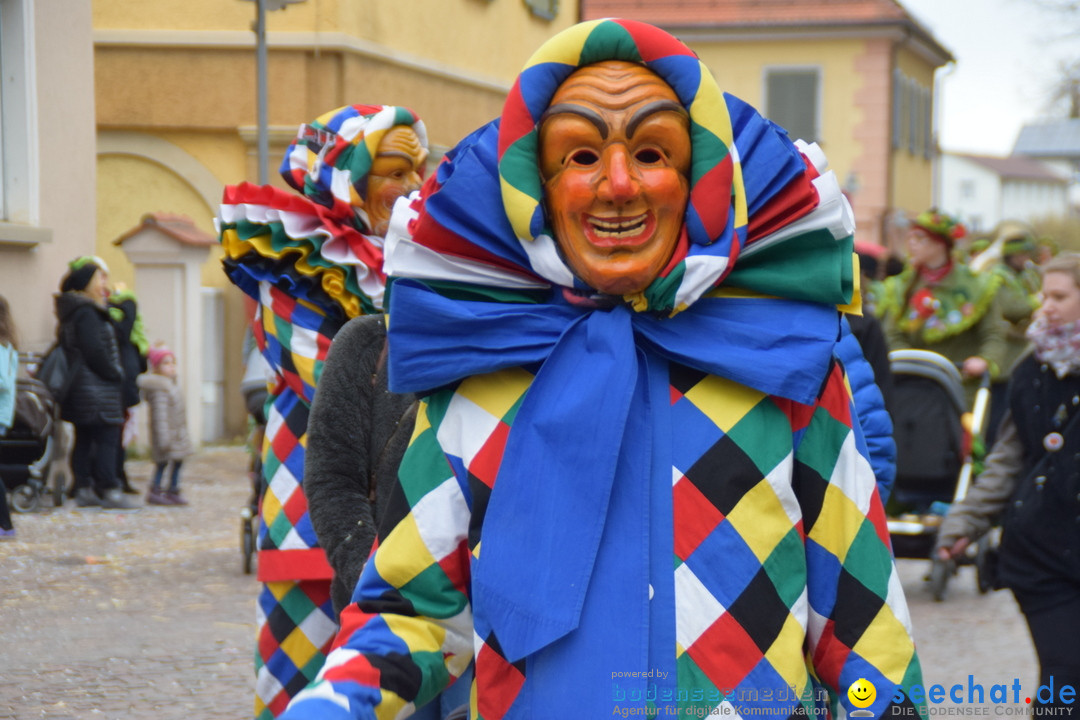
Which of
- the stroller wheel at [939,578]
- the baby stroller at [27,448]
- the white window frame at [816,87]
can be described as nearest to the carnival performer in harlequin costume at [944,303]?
the stroller wheel at [939,578]

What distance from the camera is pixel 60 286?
10523 millimetres

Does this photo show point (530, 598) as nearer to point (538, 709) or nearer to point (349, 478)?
point (538, 709)

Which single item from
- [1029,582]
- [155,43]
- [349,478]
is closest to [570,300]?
[349,478]

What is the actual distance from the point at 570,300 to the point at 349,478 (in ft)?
3.61

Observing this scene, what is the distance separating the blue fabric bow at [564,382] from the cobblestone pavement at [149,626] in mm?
2997

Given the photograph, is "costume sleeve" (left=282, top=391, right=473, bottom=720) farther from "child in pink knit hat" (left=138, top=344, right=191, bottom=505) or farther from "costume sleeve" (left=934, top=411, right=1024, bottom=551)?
"child in pink knit hat" (left=138, top=344, right=191, bottom=505)

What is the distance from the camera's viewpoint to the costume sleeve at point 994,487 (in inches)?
193

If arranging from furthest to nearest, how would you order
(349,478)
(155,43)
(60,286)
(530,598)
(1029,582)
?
(155,43)
(60,286)
(1029,582)
(349,478)
(530,598)

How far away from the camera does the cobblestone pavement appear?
5340 mm

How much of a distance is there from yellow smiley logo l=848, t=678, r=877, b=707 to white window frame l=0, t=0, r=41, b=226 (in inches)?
241

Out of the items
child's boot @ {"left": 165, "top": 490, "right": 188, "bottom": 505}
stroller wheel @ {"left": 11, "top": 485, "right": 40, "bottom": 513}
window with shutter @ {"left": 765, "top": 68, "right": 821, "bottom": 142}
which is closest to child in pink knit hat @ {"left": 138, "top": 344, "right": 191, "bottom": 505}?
child's boot @ {"left": 165, "top": 490, "right": 188, "bottom": 505}

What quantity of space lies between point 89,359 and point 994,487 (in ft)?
24.4

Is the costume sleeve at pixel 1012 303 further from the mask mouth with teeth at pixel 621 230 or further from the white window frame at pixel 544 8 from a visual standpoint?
the white window frame at pixel 544 8

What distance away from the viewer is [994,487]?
4.93 m
